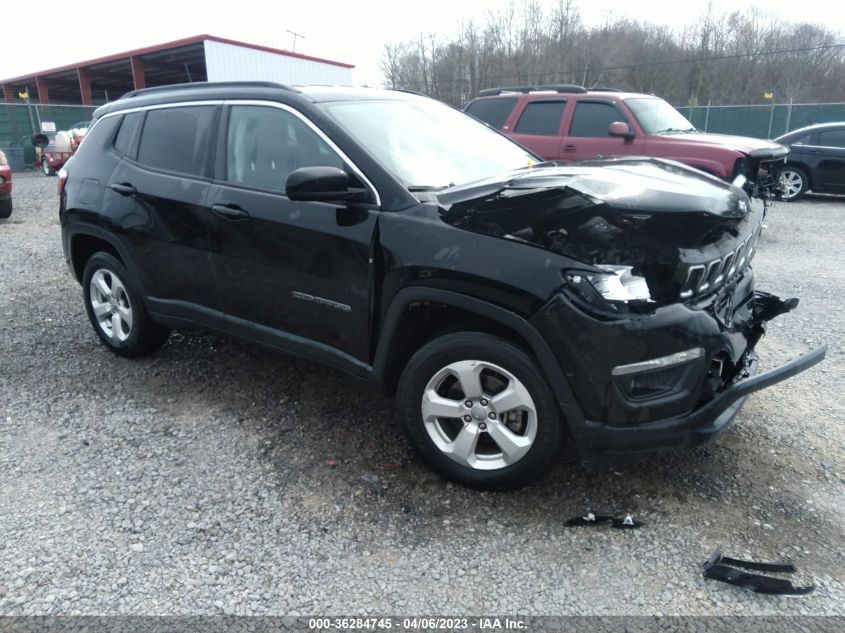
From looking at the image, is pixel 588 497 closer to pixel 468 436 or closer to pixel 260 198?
pixel 468 436

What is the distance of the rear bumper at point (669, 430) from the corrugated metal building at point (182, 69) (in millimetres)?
14765

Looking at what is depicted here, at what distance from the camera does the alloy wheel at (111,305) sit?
470cm

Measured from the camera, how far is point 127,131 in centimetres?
453

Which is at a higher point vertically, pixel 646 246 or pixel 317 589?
pixel 646 246

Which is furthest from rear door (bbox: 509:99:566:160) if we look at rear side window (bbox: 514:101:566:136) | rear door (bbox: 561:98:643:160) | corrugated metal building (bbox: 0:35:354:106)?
corrugated metal building (bbox: 0:35:354:106)

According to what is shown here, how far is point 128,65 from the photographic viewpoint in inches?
1186

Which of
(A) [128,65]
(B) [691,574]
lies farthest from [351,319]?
(A) [128,65]

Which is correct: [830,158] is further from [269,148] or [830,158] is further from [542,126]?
[269,148]

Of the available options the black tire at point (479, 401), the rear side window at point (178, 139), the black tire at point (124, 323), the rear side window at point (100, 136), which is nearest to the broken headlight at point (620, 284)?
the black tire at point (479, 401)

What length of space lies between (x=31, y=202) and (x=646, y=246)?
48.9 feet

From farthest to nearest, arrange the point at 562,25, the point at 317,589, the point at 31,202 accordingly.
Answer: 1. the point at 562,25
2. the point at 31,202
3. the point at 317,589

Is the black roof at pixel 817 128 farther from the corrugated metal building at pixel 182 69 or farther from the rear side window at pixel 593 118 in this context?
the corrugated metal building at pixel 182 69

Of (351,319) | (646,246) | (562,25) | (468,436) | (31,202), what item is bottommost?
(31,202)

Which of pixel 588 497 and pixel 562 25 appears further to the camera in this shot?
pixel 562 25
